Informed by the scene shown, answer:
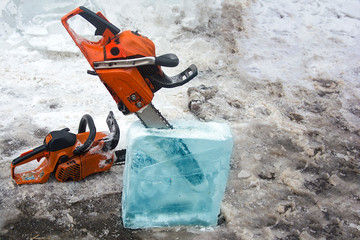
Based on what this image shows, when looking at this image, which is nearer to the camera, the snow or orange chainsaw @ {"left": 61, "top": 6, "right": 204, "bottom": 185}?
orange chainsaw @ {"left": 61, "top": 6, "right": 204, "bottom": 185}

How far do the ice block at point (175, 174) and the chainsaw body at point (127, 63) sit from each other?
0.25 metres

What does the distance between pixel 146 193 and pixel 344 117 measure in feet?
8.44

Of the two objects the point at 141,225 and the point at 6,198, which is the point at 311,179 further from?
the point at 6,198

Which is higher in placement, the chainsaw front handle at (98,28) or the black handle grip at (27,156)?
the chainsaw front handle at (98,28)

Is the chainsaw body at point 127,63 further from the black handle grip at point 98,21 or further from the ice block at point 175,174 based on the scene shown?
the ice block at point 175,174

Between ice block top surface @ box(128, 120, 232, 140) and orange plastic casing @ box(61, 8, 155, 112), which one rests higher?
orange plastic casing @ box(61, 8, 155, 112)

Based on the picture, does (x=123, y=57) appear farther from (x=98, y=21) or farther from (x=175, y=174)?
(x=175, y=174)

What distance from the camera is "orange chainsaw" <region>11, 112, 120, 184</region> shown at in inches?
108

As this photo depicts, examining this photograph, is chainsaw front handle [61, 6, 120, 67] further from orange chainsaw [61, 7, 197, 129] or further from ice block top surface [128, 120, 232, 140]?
ice block top surface [128, 120, 232, 140]

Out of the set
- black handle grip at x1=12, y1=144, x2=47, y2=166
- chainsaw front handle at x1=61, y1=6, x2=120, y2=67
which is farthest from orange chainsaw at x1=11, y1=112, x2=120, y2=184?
chainsaw front handle at x1=61, y1=6, x2=120, y2=67

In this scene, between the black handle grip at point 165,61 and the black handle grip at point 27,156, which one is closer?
the black handle grip at point 165,61

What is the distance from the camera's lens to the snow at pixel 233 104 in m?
2.69

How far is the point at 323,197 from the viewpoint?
2.97 metres

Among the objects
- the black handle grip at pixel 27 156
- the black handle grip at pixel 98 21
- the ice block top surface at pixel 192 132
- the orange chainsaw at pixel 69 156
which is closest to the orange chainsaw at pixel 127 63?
the black handle grip at pixel 98 21
